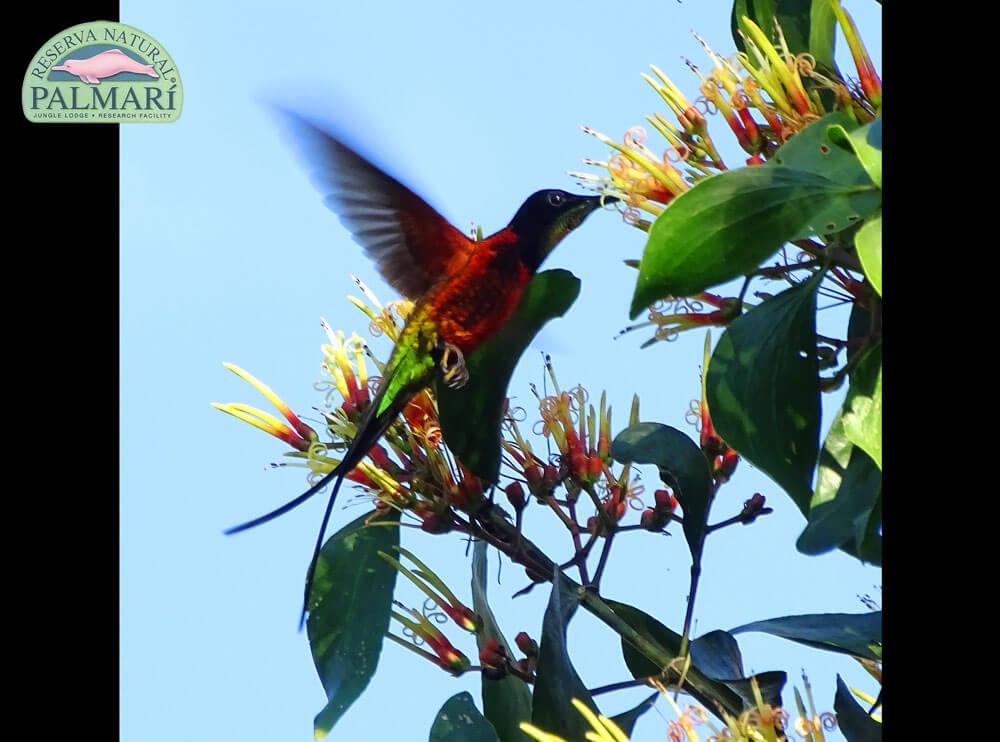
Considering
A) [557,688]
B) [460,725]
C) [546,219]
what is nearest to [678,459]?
[557,688]

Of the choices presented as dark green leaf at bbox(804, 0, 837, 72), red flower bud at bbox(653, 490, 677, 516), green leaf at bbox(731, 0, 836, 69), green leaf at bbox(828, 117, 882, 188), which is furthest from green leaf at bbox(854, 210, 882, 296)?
red flower bud at bbox(653, 490, 677, 516)

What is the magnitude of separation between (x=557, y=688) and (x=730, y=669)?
0.22 meters

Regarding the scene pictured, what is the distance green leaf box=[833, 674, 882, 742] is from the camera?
130 cm

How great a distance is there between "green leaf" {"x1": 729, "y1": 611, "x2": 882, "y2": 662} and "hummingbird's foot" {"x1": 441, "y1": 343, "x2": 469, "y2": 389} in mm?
435

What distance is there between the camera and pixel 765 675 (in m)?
1.40

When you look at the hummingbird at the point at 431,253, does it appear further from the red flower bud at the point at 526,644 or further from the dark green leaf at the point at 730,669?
the dark green leaf at the point at 730,669

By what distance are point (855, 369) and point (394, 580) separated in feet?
2.09

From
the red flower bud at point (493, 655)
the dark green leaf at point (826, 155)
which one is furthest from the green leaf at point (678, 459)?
the dark green leaf at point (826, 155)

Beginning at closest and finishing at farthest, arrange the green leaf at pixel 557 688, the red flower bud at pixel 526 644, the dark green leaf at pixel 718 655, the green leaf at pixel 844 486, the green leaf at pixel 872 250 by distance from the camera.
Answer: the green leaf at pixel 872 250
the green leaf at pixel 844 486
the green leaf at pixel 557 688
the dark green leaf at pixel 718 655
the red flower bud at pixel 526 644

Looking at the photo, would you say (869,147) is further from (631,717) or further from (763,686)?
(631,717)

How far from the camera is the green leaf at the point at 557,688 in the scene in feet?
4.19

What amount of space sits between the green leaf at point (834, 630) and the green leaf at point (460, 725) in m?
0.30
